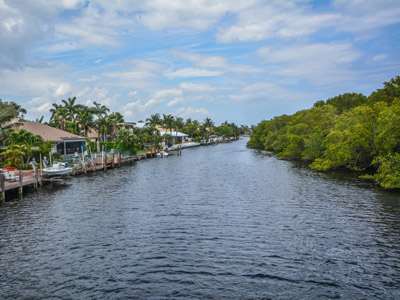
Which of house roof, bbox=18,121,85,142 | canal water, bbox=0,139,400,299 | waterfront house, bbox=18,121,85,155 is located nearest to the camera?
canal water, bbox=0,139,400,299

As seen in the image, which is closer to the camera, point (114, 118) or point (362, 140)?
point (362, 140)

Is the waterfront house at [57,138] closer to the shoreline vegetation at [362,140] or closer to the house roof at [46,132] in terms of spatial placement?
the house roof at [46,132]

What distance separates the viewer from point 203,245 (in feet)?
60.9

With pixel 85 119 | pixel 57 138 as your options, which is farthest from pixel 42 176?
pixel 85 119

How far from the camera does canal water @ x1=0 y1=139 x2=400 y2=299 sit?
13.8m

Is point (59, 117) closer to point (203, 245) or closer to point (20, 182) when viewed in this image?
point (20, 182)

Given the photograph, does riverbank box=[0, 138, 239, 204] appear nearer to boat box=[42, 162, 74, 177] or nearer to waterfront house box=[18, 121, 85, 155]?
boat box=[42, 162, 74, 177]

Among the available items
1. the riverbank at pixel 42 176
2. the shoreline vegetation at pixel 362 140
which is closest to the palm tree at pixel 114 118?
the riverbank at pixel 42 176

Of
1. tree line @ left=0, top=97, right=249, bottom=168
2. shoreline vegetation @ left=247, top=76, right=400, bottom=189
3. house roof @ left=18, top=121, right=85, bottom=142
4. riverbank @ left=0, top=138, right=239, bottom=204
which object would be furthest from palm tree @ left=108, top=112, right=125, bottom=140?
shoreline vegetation @ left=247, top=76, right=400, bottom=189

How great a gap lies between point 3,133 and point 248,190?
115 feet

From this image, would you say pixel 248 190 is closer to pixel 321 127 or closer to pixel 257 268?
pixel 257 268

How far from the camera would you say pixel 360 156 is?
47250 millimetres

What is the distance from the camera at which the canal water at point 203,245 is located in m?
13.8

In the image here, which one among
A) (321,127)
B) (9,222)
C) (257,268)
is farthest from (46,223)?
(321,127)
